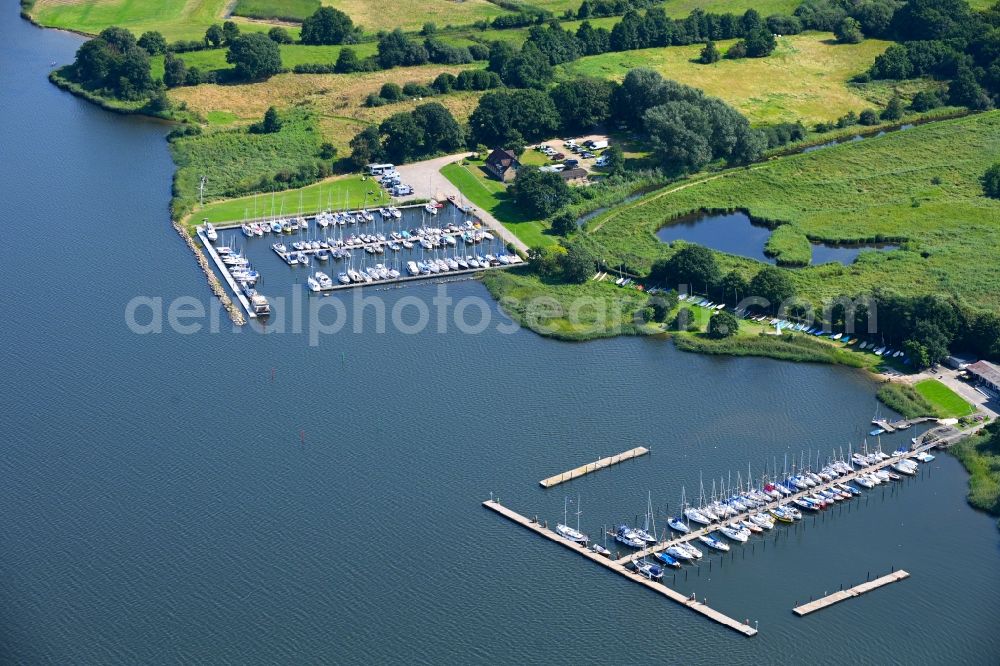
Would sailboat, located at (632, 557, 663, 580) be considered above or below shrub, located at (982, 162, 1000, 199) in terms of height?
below

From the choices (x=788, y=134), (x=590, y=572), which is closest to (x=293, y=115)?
(x=788, y=134)

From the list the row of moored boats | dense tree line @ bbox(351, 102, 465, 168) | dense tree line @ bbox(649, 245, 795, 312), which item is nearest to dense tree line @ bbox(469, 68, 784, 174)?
dense tree line @ bbox(351, 102, 465, 168)

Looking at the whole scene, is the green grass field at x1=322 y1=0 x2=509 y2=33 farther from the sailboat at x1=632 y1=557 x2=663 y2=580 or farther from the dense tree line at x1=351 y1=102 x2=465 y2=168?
the sailboat at x1=632 y1=557 x2=663 y2=580

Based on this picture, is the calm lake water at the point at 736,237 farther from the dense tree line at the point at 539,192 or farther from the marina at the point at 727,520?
the marina at the point at 727,520

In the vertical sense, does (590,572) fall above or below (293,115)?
below

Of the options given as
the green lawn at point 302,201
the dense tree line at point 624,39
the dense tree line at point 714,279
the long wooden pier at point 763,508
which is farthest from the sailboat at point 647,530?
the dense tree line at point 624,39

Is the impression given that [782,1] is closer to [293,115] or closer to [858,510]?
[293,115]
